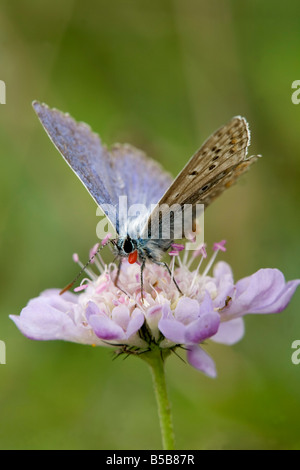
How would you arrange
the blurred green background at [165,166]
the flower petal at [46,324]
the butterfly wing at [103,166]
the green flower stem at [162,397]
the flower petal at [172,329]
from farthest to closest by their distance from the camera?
1. the blurred green background at [165,166]
2. the butterfly wing at [103,166]
3. the flower petal at [46,324]
4. the green flower stem at [162,397]
5. the flower petal at [172,329]

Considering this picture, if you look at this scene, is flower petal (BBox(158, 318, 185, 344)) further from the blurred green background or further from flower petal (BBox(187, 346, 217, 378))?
the blurred green background

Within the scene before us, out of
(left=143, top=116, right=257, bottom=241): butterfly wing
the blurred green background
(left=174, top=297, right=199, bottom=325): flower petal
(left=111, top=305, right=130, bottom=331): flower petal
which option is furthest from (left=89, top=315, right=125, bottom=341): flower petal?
the blurred green background

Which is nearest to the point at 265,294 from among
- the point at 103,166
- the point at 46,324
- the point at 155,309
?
the point at 155,309

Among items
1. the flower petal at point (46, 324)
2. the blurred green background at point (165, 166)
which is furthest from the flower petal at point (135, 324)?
the blurred green background at point (165, 166)

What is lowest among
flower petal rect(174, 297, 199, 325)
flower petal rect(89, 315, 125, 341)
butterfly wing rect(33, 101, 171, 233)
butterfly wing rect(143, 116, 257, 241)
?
flower petal rect(89, 315, 125, 341)

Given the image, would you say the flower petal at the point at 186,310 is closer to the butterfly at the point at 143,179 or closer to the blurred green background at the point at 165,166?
the butterfly at the point at 143,179

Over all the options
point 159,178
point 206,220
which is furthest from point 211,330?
point 206,220

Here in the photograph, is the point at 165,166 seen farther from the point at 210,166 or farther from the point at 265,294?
the point at 265,294
